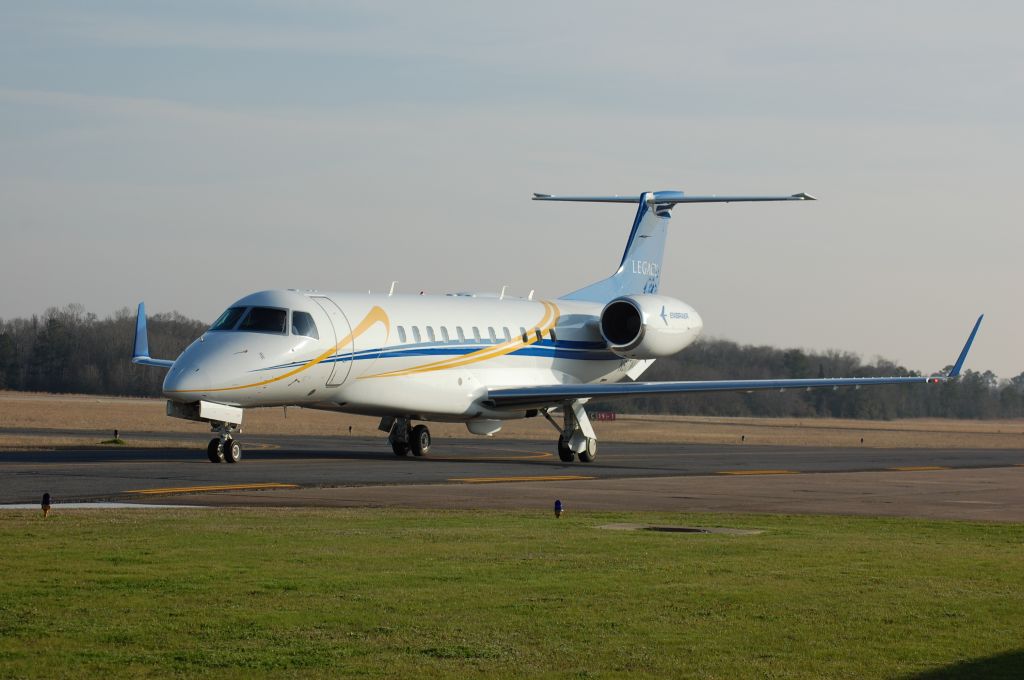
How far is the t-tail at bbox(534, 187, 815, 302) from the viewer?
42.3 meters

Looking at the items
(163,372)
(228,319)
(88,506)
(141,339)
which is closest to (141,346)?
(141,339)

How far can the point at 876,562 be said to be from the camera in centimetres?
1338

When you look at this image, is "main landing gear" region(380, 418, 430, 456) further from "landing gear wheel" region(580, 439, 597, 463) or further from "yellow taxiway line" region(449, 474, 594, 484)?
"yellow taxiway line" region(449, 474, 594, 484)

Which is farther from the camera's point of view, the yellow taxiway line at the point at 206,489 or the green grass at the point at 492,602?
the yellow taxiway line at the point at 206,489

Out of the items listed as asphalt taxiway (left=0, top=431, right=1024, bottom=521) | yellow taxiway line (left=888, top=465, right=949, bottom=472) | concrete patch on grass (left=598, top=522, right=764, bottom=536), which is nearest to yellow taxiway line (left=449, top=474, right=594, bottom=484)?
asphalt taxiway (left=0, top=431, right=1024, bottom=521)

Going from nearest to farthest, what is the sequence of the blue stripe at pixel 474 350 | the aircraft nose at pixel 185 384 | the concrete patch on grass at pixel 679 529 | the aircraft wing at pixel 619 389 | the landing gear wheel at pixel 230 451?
the concrete patch on grass at pixel 679 529, the aircraft nose at pixel 185 384, the landing gear wheel at pixel 230 451, the blue stripe at pixel 474 350, the aircraft wing at pixel 619 389

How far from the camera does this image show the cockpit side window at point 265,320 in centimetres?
2986

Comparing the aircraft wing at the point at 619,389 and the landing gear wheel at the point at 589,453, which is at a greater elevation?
the aircraft wing at the point at 619,389

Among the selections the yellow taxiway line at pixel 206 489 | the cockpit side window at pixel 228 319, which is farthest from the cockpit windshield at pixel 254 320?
the yellow taxiway line at pixel 206 489

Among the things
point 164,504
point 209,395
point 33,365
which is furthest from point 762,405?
point 164,504

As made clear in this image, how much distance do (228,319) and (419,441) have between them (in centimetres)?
718

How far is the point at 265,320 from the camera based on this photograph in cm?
3005

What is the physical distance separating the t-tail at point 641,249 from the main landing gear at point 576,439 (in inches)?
256

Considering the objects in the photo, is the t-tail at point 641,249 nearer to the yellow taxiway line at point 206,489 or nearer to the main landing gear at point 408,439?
the main landing gear at point 408,439
